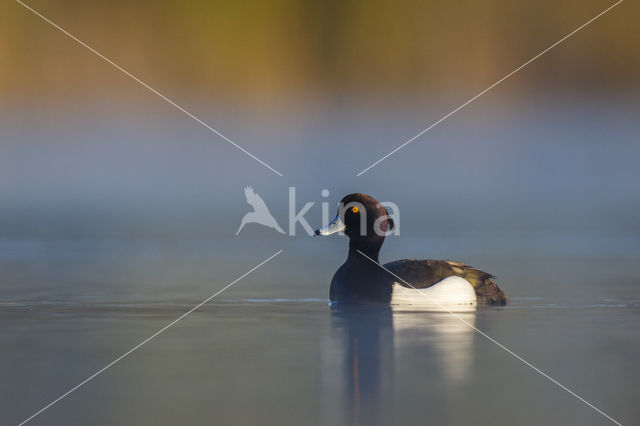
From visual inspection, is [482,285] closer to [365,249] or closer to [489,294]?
[489,294]

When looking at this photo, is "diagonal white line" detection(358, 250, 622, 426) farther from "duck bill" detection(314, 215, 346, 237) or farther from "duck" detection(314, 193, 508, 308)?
"duck bill" detection(314, 215, 346, 237)

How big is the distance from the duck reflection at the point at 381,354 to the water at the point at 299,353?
0.02m

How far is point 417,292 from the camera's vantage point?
31.4ft

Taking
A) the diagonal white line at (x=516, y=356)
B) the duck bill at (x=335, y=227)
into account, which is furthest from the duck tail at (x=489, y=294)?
the duck bill at (x=335, y=227)

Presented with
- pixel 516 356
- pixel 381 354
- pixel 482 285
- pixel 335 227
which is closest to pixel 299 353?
pixel 381 354

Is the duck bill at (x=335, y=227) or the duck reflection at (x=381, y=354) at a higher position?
the duck bill at (x=335, y=227)

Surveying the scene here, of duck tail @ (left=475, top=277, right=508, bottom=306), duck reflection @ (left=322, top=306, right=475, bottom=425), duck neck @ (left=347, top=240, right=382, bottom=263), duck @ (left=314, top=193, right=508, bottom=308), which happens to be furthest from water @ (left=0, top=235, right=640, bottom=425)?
duck neck @ (left=347, top=240, right=382, bottom=263)

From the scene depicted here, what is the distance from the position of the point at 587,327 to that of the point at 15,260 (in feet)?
32.7

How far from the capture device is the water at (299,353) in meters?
5.34

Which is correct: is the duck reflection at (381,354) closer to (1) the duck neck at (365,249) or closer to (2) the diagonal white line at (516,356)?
(2) the diagonal white line at (516,356)

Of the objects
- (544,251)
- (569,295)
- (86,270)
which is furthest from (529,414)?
(544,251)

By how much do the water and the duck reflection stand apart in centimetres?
2

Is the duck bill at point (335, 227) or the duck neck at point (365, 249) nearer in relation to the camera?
the duck neck at point (365, 249)

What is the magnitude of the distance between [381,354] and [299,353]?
0.57 m
